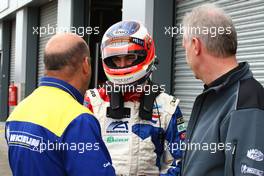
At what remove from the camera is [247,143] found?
183 cm

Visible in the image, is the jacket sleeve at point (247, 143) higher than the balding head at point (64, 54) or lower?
lower

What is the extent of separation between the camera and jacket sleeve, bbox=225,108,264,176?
1.82m

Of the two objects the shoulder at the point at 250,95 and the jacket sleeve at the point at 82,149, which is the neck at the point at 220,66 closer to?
the shoulder at the point at 250,95

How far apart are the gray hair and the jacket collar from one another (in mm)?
87

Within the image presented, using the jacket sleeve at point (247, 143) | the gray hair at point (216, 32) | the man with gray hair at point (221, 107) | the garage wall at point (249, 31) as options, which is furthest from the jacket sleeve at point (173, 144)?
the garage wall at point (249, 31)

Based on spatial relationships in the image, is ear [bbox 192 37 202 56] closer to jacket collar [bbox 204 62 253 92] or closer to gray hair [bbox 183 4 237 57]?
gray hair [bbox 183 4 237 57]

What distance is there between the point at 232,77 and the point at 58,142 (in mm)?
838

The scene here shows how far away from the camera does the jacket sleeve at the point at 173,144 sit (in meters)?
2.84

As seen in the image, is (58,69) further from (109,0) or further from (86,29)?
(109,0)

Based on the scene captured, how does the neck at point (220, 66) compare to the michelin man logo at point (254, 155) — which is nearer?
the michelin man logo at point (254, 155)

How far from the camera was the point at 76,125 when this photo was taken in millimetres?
2053

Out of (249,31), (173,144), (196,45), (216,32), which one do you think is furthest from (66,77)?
(249,31)

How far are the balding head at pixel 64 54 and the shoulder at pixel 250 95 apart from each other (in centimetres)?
83

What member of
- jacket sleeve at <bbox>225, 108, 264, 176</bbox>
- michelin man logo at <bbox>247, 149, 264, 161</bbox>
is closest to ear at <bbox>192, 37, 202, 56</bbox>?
jacket sleeve at <bbox>225, 108, 264, 176</bbox>
